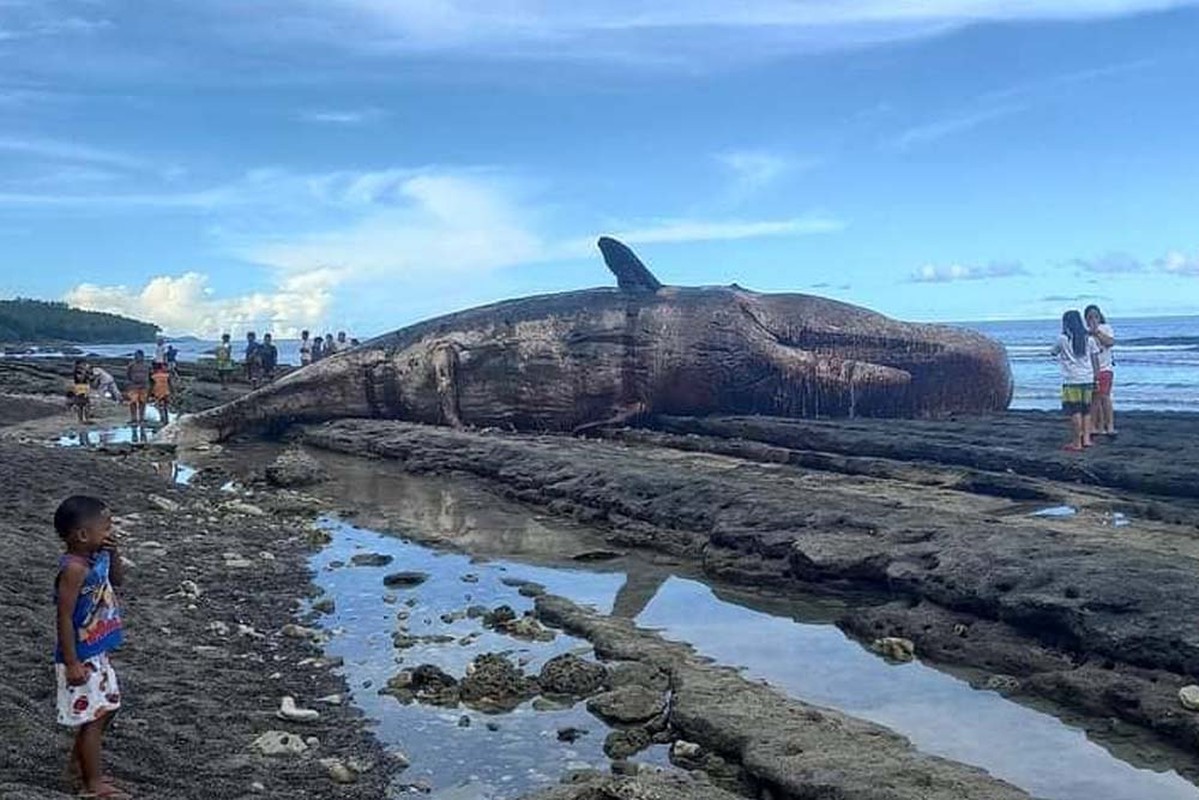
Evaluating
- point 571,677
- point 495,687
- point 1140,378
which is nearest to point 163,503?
point 495,687

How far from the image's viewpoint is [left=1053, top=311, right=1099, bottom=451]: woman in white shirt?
13.3 metres

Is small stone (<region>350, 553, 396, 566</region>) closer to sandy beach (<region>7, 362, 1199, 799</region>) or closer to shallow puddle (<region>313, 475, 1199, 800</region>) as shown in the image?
shallow puddle (<region>313, 475, 1199, 800</region>)

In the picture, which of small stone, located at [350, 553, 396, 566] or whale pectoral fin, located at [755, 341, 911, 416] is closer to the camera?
small stone, located at [350, 553, 396, 566]

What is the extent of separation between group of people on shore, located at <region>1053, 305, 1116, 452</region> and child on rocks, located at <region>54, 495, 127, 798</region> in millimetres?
11313

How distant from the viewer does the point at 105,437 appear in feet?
67.1

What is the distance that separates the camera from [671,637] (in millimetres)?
7328

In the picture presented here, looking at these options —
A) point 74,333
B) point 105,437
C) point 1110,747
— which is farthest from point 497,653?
point 74,333

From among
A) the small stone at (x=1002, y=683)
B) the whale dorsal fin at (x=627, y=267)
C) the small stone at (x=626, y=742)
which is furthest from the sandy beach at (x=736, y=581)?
the whale dorsal fin at (x=627, y=267)

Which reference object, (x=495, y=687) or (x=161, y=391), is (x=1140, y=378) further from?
(x=495, y=687)

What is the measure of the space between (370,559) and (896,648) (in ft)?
15.8

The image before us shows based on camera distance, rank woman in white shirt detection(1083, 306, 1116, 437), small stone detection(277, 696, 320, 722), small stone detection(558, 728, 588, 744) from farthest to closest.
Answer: woman in white shirt detection(1083, 306, 1116, 437), small stone detection(277, 696, 320, 722), small stone detection(558, 728, 588, 744)

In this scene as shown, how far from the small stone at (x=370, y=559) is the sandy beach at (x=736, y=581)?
422 mm

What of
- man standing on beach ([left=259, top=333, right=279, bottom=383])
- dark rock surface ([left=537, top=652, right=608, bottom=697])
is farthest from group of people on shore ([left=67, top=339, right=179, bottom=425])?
dark rock surface ([left=537, top=652, right=608, bottom=697])

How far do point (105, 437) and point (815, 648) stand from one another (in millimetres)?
16862
